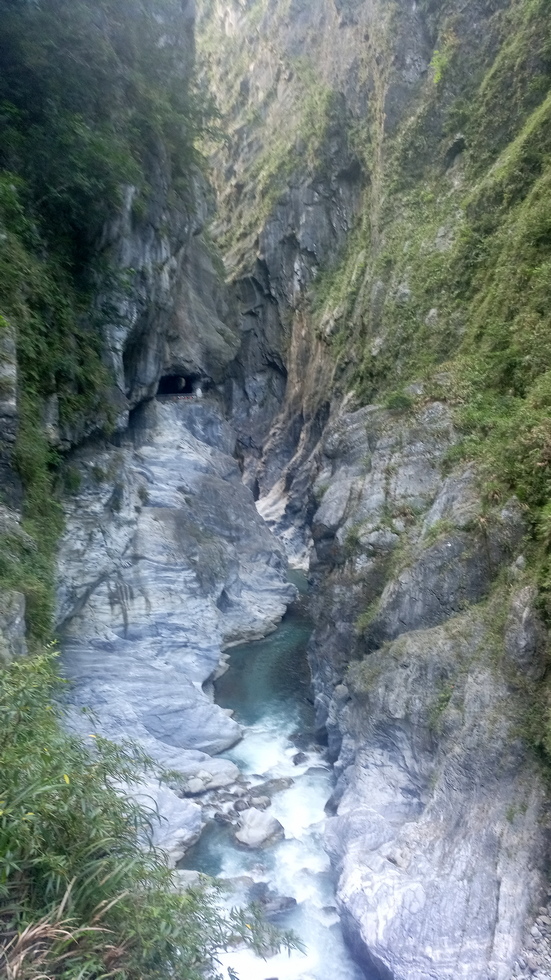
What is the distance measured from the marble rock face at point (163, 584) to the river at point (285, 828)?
1027 mm

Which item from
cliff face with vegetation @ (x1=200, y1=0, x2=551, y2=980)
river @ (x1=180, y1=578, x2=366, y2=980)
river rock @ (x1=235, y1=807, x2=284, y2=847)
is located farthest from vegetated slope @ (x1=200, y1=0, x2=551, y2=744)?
river rock @ (x1=235, y1=807, x2=284, y2=847)

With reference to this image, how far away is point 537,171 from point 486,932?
18180 millimetres

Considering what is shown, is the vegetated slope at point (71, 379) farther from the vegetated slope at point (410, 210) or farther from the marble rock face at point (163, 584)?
the vegetated slope at point (410, 210)

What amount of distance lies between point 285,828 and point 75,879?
931 centimetres

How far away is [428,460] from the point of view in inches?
634

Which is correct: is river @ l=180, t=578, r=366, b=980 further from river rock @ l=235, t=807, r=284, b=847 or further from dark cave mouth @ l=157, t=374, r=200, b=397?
dark cave mouth @ l=157, t=374, r=200, b=397

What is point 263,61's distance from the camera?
45594 mm

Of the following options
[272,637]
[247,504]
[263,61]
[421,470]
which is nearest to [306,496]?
[247,504]

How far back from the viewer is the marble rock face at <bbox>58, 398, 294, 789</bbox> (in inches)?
632

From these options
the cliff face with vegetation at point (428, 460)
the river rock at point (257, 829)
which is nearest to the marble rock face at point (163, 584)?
the river rock at point (257, 829)

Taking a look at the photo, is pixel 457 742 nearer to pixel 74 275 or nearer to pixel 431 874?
pixel 431 874

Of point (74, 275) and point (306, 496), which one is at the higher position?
point (74, 275)

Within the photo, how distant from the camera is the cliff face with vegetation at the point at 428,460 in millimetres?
9500

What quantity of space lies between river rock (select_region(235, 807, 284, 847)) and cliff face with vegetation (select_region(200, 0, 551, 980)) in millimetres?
1482
